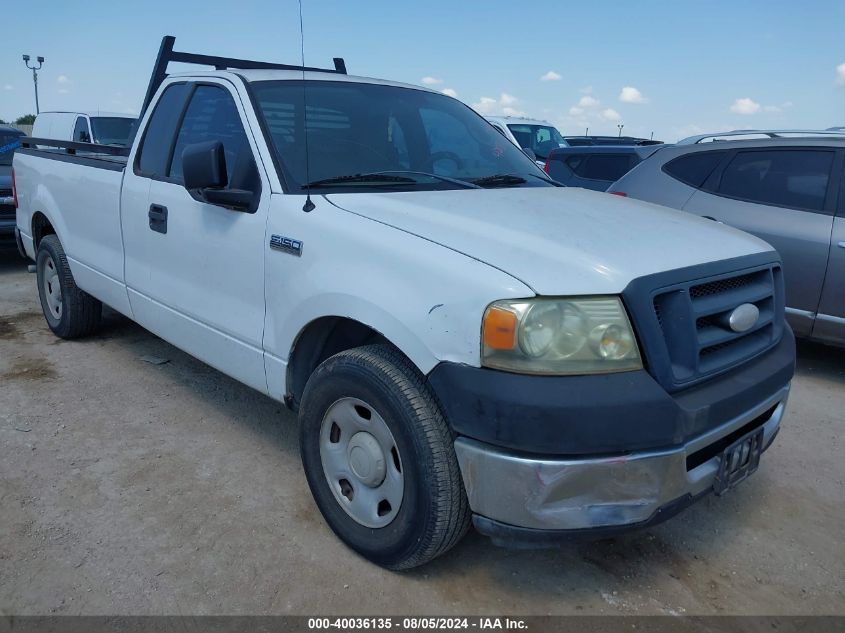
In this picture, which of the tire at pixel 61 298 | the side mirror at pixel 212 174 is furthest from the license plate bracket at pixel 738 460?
the tire at pixel 61 298

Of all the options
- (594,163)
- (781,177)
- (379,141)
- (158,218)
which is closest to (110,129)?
(594,163)

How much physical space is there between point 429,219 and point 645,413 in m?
1.02

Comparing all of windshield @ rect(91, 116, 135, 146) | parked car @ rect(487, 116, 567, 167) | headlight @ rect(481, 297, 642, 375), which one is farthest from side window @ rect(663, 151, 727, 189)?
windshield @ rect(91, 116, 135, 146)

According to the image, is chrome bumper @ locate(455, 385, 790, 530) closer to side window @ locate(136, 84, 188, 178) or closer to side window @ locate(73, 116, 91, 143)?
side window @ locate(136, 84, 188, 178)

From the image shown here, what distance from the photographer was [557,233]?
244cm

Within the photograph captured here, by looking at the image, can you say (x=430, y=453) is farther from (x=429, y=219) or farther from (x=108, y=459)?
(x=108, y=459)

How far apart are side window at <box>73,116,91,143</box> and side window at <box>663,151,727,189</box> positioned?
9.75 metres

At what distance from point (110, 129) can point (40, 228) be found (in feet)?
24.2

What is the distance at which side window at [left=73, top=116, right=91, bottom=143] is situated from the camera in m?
11.6

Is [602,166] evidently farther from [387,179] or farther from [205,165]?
[205,165]

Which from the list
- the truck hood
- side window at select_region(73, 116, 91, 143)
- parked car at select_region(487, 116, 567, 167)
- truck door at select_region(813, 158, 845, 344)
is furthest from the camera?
parked car at select_region(487, 116, 567, 167)

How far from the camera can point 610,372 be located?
2143 mm

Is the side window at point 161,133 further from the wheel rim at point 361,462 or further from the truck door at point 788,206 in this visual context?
the truck door at point 788,206

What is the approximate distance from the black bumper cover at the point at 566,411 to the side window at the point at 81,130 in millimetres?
11457
